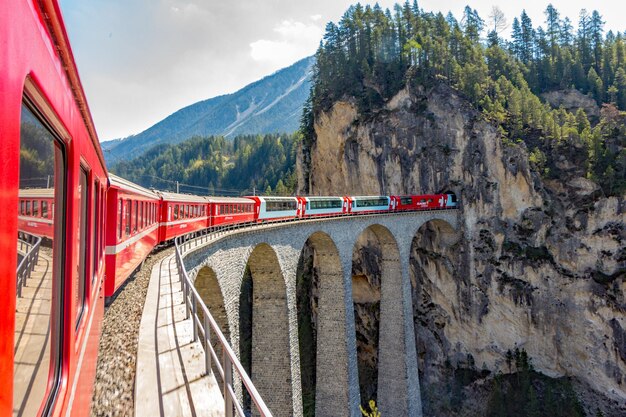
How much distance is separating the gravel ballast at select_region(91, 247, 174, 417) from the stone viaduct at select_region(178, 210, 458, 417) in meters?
2.73

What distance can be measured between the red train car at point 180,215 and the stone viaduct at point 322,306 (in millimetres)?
1657

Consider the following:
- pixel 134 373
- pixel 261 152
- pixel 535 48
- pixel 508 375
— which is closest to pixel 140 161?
pixel 261 152

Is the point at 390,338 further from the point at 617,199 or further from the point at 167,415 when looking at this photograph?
the point at 167,415

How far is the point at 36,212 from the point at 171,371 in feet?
11.3

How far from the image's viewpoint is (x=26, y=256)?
1534mm

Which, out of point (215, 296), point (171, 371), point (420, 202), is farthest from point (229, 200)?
point (420, 202)

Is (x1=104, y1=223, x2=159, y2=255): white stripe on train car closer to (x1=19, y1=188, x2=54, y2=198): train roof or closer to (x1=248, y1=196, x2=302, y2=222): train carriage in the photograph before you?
(x1=19, y1=188, x2=54, y2=198): train roof

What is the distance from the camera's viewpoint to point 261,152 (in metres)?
107

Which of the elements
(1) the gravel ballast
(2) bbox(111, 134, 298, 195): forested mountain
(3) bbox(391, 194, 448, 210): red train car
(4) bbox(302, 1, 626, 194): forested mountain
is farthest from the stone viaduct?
(2) bbox(111, 134, 298, 195): forested mountain

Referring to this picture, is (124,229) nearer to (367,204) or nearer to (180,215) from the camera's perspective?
(180,215)

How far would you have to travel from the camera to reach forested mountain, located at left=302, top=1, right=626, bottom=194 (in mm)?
27536

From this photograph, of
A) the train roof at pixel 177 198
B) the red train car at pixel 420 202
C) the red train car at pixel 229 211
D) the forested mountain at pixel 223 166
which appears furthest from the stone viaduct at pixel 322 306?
the forested mountain at pixel 223 166

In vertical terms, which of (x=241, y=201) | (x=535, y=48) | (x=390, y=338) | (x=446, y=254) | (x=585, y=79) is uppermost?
(x=535, y=48)

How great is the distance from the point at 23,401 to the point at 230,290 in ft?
38.8
